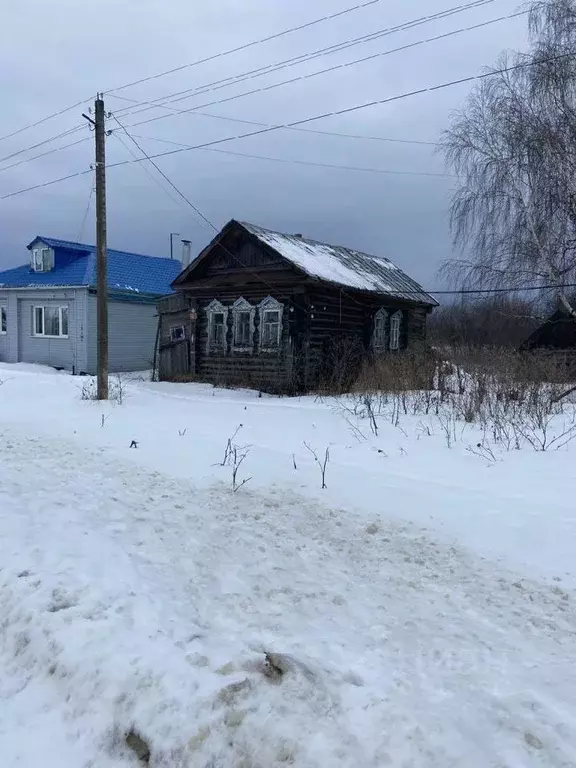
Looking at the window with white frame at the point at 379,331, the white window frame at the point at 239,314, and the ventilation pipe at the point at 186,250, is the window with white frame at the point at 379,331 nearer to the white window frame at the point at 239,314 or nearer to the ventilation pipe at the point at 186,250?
the white window frame at the point at 239,314

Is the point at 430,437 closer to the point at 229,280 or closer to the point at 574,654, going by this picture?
the point at 574,654

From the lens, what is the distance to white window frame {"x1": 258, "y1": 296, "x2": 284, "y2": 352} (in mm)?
16406

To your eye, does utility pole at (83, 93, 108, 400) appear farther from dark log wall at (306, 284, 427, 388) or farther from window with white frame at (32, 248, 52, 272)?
window with white frame at (32, 248, 52, 272)

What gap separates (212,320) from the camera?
60.5 ft

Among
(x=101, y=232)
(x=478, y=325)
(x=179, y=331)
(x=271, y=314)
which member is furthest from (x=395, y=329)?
(x=478, y=325)

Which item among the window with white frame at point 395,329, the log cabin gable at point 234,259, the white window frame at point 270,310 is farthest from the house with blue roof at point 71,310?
the window with white frame at point 395,329

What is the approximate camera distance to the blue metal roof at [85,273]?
909 inches

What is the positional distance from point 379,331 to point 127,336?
11.3 m

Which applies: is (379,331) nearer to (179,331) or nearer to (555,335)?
(555,335)

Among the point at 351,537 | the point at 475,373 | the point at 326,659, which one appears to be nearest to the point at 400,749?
the point at 326,659

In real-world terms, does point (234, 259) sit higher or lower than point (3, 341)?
higher

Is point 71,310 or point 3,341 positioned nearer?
point 71,310

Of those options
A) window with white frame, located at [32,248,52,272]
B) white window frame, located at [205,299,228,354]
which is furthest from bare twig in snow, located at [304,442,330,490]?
window with white frame, located at [32,248,52,272]

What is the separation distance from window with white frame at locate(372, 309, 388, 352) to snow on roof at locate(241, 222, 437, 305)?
0.83 meters
